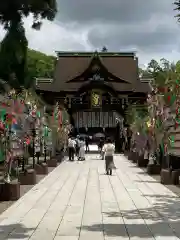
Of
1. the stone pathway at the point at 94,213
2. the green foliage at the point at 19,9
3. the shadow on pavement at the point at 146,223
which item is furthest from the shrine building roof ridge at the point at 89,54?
the green foliage at the point at 19,9

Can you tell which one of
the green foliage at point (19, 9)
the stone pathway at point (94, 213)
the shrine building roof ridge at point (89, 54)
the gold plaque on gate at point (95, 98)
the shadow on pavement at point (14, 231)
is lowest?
the shadow on pavement at point (14, 231)

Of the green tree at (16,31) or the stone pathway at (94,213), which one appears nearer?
the green tree at (16,31)

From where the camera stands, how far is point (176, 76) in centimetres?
1666

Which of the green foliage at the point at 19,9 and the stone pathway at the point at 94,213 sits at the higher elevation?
the green foliage at the point at 19,9

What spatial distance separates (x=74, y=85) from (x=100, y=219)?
4273 cm

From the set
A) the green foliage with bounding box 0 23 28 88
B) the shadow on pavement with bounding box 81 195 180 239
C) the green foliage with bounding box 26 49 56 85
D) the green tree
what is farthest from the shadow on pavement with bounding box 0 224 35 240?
the green foliage with bounding box 26 49 56 85

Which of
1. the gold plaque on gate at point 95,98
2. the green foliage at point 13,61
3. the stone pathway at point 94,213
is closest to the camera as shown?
the stone pathway at point 94,213

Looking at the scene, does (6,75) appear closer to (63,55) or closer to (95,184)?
(95,184)

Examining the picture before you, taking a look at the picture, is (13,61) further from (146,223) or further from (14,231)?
(14,231)

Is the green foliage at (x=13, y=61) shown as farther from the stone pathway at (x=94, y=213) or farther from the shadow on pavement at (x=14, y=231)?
the shadow on pavement at (x=14, y=231)

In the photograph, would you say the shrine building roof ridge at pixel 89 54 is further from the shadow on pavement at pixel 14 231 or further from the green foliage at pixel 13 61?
the shadow on pavement at pixel 14 231

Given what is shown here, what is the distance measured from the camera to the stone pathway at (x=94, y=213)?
8365 millimetres

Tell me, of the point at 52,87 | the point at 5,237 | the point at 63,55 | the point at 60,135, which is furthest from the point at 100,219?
the point at 63,55

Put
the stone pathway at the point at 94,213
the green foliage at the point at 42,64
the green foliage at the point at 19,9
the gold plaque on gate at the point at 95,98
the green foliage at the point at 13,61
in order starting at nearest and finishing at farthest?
the green foliage at the point at 19,9 < the stone pathway at the point at 94,213 < the green foliage at the point at 13,61 < the gold plaque on gate at the point at 95,98 < the green foliage at the point at 42,64
